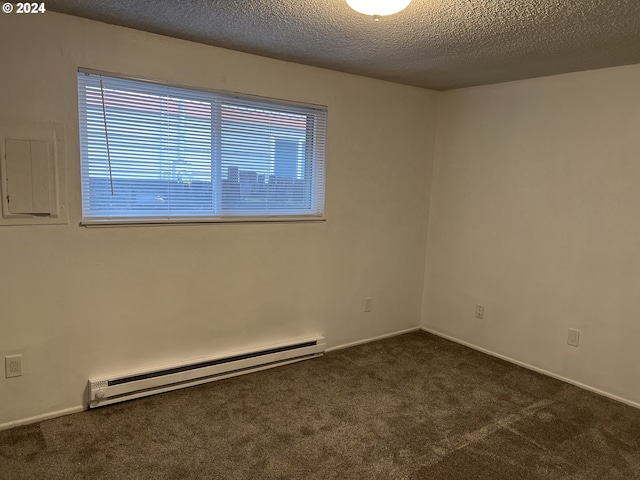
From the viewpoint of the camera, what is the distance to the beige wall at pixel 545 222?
2982 millimetres

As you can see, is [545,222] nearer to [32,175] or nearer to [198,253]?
[198,253]

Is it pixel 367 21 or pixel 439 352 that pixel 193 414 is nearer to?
pixel 439 352

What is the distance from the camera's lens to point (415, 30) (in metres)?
2.38

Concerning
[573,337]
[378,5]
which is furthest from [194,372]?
[573,337]

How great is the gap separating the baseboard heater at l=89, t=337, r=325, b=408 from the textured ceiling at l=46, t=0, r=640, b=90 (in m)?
2.11

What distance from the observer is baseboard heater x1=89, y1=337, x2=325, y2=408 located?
106 inches

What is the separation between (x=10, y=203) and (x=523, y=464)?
3067 millimetres

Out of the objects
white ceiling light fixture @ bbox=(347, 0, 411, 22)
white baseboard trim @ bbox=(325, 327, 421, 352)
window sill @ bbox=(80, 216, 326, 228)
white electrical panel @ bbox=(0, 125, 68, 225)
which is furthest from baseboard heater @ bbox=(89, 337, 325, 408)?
white ceiling light fixture @ bbox=(347, 0, 411, 22)

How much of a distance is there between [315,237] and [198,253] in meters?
0.97

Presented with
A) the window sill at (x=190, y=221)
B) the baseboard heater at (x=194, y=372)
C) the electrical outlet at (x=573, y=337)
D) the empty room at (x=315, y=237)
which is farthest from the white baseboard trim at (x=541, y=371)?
the window sill at (x=190, y=221)

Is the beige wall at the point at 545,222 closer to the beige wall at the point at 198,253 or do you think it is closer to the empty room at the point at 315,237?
the empty room at the point at 315,237

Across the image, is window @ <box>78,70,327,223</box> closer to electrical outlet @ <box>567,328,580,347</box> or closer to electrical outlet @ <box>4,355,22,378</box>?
electrical outlet @ <box>4,355,22,378</box>

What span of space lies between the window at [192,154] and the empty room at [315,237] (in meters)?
0.01

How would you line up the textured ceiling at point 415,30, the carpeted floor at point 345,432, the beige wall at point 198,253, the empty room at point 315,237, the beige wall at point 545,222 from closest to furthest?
1. the textured ceiling at point 415,30
2. the carpeted floor at point 345,432
3. the empty room at point 315,237
4. the beige wall at point 198,253
5. the beige wall at point 545,222
